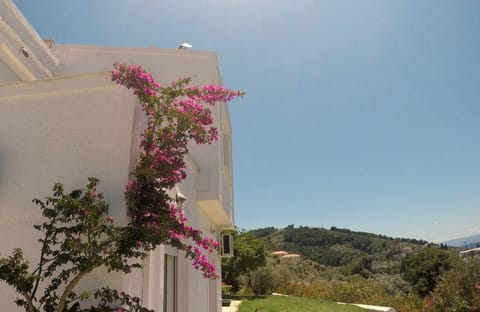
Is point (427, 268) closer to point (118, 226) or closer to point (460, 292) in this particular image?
point (460, 292)

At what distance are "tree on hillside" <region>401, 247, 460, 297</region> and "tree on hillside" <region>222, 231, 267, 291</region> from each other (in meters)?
23.5

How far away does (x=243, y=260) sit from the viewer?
29469 mm

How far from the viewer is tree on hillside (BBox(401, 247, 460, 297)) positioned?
41875 mm

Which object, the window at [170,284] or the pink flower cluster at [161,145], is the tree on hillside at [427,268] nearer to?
the window at [170,284]

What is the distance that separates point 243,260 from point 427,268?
25.9 m

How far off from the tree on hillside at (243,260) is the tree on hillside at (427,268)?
23471mm

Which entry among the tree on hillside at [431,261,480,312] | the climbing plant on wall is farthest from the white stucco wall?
the tree on hillside at [431,261,480,312]

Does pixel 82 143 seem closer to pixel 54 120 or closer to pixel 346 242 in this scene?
pixel 54 120

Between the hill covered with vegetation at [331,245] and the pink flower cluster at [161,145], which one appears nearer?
the pink flower cluster at [161,145]

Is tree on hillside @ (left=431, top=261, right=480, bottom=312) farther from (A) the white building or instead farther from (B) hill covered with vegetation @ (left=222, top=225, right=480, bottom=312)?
(A) the white building

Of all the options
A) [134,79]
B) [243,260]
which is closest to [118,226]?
[134,79]

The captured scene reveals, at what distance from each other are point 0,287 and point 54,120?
228cm

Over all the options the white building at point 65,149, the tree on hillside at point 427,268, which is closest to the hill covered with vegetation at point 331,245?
the tree on hillside at point 427,268

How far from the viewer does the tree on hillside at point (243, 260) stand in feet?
96.6
